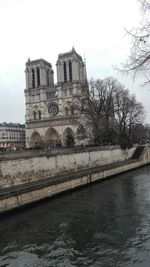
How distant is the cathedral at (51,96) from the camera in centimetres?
9988

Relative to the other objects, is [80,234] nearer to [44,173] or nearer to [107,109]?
[44,173]

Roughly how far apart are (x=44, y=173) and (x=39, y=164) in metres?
0.97

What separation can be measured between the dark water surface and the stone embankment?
3.26ft

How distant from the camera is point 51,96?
4154 inches

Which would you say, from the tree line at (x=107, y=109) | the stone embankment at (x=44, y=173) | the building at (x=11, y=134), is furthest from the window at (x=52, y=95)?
the stone embankment at (x=44, y=173)

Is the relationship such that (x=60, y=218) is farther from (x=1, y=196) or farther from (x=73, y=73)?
(x=73, y=73)

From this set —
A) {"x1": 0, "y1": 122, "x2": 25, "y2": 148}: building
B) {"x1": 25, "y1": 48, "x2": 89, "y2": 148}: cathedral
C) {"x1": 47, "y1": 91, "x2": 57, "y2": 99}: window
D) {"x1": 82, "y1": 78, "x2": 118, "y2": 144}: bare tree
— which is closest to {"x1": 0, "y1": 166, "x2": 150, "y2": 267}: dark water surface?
{"x1": 82, "y1": 78, "x2": 118, "y2": 144}: bare tree

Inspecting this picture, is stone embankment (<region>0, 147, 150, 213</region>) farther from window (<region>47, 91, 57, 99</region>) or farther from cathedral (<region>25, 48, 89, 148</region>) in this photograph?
window (<region>47, 91, 57, 99</region>)

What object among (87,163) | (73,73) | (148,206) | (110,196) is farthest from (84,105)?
(73,73)

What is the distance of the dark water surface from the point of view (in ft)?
38.3

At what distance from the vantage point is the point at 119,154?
4953 cm

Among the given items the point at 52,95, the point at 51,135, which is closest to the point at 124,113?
the point at 51,135

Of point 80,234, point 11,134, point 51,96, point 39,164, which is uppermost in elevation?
point 51,96

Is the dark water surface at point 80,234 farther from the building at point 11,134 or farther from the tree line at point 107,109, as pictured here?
the building at point 11,134
